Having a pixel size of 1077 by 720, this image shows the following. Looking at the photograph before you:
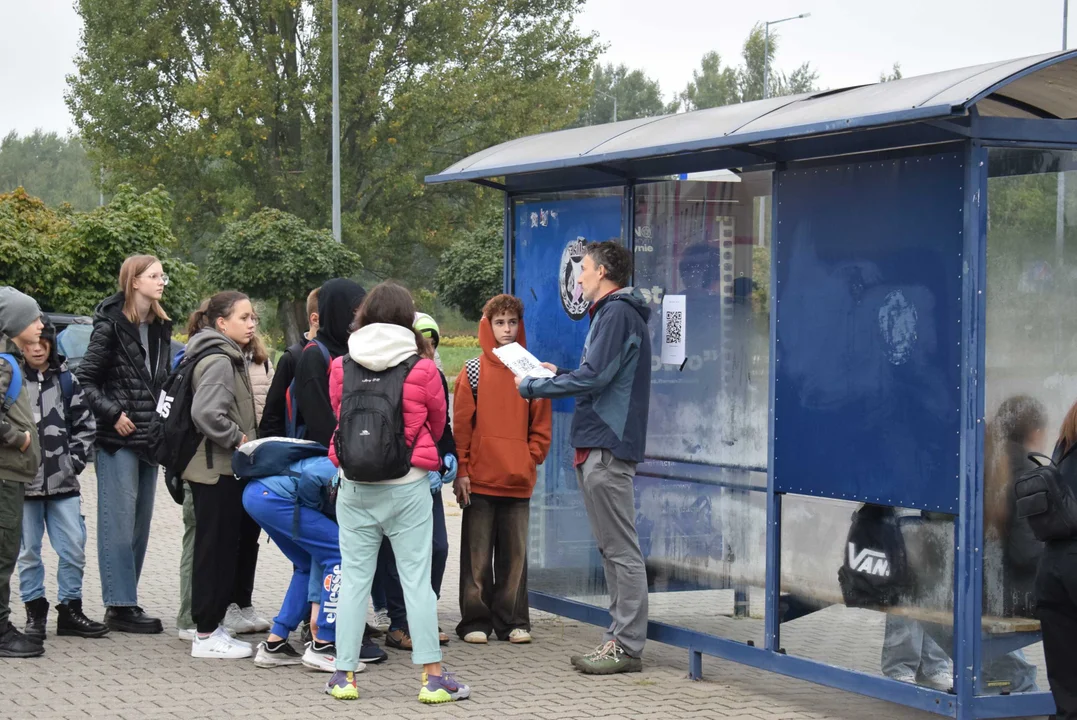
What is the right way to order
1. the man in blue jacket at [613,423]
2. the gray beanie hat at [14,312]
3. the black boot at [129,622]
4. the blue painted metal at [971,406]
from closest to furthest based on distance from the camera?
the blue painted metal at [971,406] < the man in blue jacket at [613,423] < the gray beanie hat at [14,312] < the black boot at [129,622]

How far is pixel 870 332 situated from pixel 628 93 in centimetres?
8245

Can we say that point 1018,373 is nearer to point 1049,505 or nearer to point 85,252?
point 1049,505

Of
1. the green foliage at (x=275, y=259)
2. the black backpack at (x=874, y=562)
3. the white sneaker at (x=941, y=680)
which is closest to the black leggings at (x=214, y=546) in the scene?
the black backpack at (x=874, y=562)

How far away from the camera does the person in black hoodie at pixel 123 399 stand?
7.01 metres

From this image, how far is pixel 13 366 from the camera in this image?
6535 millimetres

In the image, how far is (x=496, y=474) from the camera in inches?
272

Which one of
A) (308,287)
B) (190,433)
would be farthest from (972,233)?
(308,287)

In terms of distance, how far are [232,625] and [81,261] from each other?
1204 centimetres

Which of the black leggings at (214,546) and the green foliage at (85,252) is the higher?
the green foliage at (85,252)

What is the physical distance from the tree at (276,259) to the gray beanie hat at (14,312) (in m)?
17.0

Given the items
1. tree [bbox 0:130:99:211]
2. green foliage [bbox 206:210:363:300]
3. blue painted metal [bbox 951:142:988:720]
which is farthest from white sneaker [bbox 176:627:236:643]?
tree [bbox 0:130:99:211]

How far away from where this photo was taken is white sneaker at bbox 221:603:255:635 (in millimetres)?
7195

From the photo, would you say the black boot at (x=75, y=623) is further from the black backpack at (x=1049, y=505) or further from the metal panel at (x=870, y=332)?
the black backpack at (x=1049, y=505)

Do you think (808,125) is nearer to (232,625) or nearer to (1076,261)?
(1076,261)
